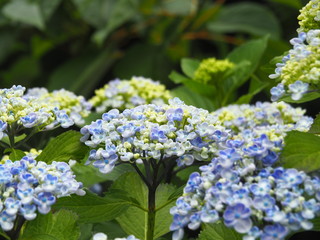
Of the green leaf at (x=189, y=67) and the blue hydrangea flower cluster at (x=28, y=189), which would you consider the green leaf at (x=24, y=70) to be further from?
the blue hydrangea flower cluster at (x=28, y=189)

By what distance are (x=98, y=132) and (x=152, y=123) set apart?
78 mm

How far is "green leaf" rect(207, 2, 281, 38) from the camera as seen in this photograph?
2.31 m

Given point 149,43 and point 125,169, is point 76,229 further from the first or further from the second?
point 149,43

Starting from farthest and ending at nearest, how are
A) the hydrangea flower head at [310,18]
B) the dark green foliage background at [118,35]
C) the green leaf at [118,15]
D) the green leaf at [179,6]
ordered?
the green leaf at [179,6], the dark green foliage background at [118,35], the green leaf at [118,15], the hydrangea flower head at [310,18]

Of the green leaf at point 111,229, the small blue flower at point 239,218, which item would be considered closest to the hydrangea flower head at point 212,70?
the green leaf at point 111,229

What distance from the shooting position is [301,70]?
82 centimetres

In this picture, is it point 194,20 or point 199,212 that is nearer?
point 199,212

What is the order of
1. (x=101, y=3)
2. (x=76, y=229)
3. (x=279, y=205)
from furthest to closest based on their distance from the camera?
1. (x=101, y=3)
2. (x=76, y=229)
3. (x=279, y=205)

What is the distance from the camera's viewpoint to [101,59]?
237 cm

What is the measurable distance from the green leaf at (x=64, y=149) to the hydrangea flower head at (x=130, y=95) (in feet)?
1.04

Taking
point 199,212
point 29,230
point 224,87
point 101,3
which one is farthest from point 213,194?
point 101,3

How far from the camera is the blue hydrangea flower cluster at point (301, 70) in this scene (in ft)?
2.60

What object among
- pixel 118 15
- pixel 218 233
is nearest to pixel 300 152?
pixel 218 233

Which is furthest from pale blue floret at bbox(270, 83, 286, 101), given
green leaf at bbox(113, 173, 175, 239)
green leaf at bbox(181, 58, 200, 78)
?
green leaf at bbox(181, 58, 200, 78)
